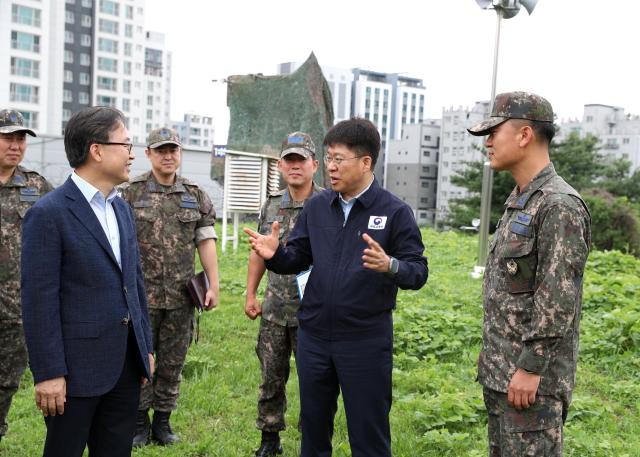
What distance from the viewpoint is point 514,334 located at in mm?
2777

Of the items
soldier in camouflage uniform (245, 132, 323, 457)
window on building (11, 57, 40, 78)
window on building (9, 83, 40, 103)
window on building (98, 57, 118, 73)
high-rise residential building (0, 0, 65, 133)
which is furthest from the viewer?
window on building (98, 57, 118, 73)

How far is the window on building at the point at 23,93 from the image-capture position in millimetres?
54000

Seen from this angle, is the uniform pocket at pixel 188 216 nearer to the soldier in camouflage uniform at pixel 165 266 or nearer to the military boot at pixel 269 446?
the soldier in camouflage uniform at pixel 165 266

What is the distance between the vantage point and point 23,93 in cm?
5462

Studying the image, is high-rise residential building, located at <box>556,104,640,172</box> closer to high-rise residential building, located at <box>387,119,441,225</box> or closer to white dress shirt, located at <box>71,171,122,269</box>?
high-rise residential building, located at <box>387,119,441,225</box>

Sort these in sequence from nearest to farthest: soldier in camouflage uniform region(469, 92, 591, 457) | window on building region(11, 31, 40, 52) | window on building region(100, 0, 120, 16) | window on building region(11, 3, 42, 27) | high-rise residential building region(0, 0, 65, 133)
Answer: soldier in camouflage uniform region(469, 92, 591, 457) → window on building region(11, 3, 42, 27) → high-rise residential building region(0, 0, 65, 133) → window on building region(11, 31, 40, 52) → window on building region(100, 0, 120, 16)

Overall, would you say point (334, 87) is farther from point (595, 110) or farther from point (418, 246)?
point (418, 246)

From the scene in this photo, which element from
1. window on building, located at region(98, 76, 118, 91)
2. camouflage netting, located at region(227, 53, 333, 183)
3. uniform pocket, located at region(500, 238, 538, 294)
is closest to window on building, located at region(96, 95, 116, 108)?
window on building, located at region(98, 76, 118, 91)

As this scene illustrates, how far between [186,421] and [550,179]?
10.0ft

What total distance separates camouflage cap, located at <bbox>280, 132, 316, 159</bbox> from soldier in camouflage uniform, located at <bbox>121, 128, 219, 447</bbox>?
27.6 inches

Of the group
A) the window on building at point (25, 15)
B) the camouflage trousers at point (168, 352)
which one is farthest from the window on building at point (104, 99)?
the camouflage trousers at point (168, 352)

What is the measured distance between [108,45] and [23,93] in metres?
13.0

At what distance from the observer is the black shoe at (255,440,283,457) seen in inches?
164

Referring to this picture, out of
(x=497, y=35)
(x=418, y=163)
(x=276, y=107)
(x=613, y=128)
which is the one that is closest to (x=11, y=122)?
(x=497, y=35)
